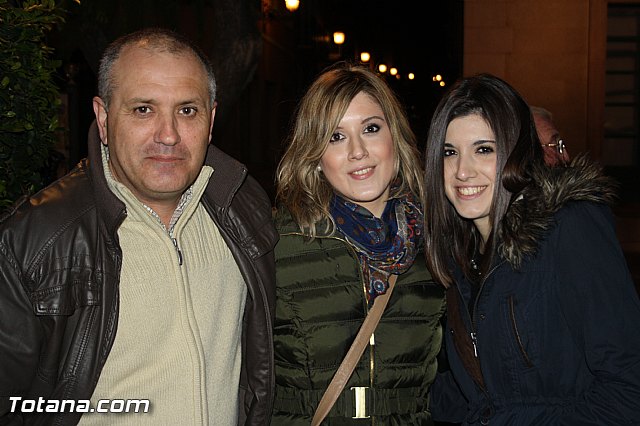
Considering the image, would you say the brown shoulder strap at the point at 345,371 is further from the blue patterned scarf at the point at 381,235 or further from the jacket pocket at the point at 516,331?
the jacket pocket at the point at 516,331

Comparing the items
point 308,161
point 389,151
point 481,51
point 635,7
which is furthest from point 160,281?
point 635,7

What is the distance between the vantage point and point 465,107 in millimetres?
3453

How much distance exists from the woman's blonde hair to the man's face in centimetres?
80

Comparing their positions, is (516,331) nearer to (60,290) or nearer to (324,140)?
(324,140)

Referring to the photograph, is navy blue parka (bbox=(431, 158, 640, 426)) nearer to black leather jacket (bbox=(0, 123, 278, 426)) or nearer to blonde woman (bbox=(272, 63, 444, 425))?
blonde woman (bbox=(272, 63, 444, 425))

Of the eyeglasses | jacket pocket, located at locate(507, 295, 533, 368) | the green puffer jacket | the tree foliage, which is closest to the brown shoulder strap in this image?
the green puffer jacket

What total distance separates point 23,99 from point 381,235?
1979mm

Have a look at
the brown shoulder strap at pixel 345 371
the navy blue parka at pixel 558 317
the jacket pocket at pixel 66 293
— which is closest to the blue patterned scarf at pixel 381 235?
the brown shoulder strap at pixel 345 371

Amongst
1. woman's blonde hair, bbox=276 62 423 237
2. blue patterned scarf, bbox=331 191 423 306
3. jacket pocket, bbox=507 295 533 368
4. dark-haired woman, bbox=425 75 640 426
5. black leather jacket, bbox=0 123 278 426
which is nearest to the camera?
black leather jacket, bbox=0 123 278 426

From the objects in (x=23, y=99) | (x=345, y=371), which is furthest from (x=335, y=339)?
(x=23, y=99)

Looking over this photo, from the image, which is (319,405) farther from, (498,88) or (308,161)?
(498,88)

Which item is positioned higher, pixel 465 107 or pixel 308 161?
pixel 465 107

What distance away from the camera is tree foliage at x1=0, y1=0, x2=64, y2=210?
12.0ft

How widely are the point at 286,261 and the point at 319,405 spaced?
0.72 meters
